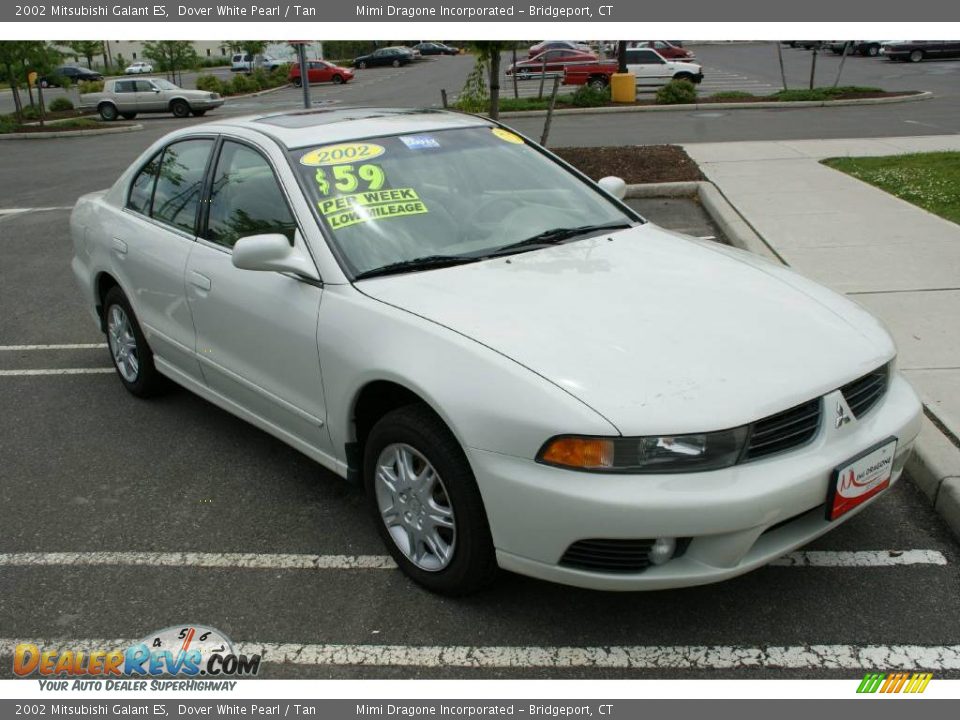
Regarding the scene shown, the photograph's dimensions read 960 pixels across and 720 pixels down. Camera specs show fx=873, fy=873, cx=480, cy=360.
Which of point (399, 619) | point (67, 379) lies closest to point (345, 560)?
point (399, 619)

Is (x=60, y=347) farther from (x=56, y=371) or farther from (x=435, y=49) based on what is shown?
(x=435, y=49)

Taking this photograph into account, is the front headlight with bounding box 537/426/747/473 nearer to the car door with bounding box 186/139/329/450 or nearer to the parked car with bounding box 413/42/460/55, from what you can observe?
the car door with bounding box 186/139/329/450

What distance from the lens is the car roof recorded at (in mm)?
4027

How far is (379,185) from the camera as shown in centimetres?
379

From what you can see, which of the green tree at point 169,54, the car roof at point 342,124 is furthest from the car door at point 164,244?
the green tree at point 169,54

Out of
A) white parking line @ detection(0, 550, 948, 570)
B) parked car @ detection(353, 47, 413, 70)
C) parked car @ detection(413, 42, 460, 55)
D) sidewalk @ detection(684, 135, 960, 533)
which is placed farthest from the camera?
parked car @ detection(413, 42, 460, 55)

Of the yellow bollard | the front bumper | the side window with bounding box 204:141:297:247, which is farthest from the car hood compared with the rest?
the yellow bollard

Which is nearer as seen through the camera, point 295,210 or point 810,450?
point 810,450

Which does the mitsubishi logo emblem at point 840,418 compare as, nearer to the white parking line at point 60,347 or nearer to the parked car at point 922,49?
the white parking line at point 60,347

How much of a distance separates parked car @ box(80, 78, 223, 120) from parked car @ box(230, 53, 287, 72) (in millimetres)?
23386

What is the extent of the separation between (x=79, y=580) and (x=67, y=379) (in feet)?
8.78

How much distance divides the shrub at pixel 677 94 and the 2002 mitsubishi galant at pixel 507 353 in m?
19.2

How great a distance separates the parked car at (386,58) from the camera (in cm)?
5272

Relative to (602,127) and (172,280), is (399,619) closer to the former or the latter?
(172,280)
